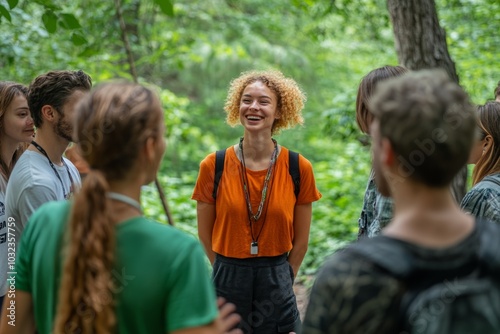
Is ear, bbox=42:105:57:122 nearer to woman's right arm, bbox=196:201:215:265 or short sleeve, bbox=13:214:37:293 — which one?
woman's right arm, bbox=196:201:215:265

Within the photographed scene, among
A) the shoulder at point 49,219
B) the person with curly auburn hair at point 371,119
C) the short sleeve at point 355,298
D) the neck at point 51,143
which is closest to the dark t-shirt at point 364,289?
the short sleeve at point 355,298

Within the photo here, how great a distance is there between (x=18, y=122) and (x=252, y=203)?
1435 millimetres

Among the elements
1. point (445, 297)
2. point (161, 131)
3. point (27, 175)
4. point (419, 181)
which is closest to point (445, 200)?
point (419, 181)

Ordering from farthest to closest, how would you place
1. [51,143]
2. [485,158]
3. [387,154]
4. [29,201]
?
[485,158], [51,143], [29,201], [387,154]

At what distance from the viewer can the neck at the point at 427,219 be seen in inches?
57.9

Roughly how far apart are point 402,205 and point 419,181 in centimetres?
8

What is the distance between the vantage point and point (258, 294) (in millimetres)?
3477

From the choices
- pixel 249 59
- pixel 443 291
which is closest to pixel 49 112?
pixel 443 291

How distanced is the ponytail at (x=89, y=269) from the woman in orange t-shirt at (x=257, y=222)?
1958 millimetres

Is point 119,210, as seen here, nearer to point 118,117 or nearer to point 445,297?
point 118,117

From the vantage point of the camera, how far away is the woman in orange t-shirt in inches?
137

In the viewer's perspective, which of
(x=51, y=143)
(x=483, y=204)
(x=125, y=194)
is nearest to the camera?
(x=125, y=194)

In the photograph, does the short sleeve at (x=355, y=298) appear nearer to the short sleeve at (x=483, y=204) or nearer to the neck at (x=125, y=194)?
the neck at (x=125, y=194)

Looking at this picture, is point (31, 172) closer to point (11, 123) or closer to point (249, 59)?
point (11, 123)
